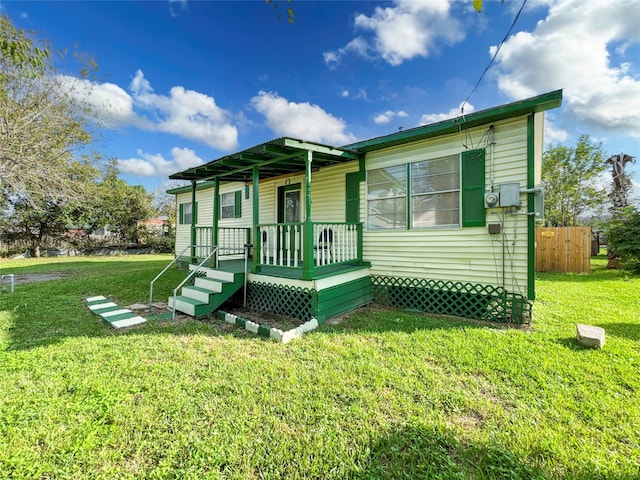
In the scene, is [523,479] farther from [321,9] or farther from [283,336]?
[321,9]

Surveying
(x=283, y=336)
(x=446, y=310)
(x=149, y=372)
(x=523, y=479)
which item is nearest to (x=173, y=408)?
(x=149, y=372)

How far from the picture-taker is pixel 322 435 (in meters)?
2.05

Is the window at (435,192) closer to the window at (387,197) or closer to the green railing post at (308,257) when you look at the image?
the window at (387,197)

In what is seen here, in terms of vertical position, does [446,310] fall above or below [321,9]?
below

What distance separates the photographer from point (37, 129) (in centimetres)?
1139

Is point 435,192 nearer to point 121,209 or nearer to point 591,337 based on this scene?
point 591,337

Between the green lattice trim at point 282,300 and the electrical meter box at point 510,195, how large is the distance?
11.1 feet

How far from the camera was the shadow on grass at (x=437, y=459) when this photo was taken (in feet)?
5.67

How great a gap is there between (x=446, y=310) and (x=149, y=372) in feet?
15.3

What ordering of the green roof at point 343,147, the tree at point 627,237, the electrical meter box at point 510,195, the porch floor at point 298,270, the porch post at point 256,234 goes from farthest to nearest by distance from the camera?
the tree at point 627,237 → the porch post at point 256,234 → the porch floor at point 298,270 → the electrical meter box at point 510,195 → the green roof at point 343,147

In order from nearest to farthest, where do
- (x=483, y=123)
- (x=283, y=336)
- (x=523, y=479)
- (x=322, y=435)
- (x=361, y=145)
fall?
(x=523, y=479), (x=322, y=435), (x=283, y=336), (x=483, y=123), (x=361, y=145)

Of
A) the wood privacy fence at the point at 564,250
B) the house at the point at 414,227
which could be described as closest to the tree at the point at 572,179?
the wood privacy fence at the point at 564,250

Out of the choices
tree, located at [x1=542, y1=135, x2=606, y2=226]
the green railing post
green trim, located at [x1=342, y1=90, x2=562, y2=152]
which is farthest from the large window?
tree, located at [x1=542, y1=135, x2=606, y2=226]

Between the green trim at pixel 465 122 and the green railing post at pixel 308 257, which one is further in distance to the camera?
the green railing post at pixel 308 257
